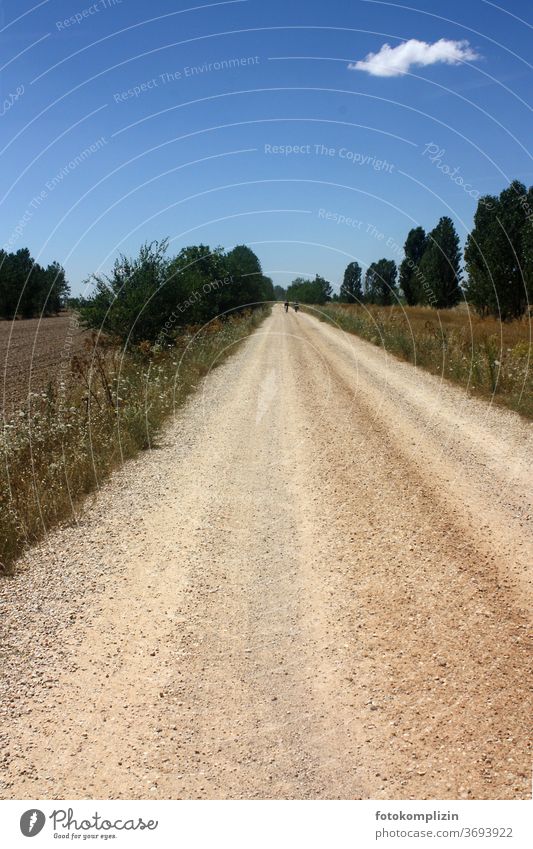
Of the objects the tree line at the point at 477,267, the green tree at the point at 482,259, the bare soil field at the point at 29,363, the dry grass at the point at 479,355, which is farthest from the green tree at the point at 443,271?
the bare soil field at the point at 29,363

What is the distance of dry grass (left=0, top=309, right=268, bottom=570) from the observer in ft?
20.5

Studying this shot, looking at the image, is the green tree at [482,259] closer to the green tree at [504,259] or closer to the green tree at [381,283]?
the green tree at [504,259]

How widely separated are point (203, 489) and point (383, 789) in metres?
4.79

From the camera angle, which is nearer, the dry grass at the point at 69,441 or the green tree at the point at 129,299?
the dry grass at the point at 69,441

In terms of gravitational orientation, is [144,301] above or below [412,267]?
below

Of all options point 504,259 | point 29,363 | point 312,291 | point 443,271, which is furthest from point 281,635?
point 312,291

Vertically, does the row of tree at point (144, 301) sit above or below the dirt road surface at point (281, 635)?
above

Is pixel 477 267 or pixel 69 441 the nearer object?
pixel 69 441

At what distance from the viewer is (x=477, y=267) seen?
31.4 meters

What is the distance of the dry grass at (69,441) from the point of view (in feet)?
20.5

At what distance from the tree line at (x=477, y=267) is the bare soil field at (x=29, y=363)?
39.4 ft

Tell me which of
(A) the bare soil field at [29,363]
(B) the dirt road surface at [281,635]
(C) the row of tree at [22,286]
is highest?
(C) the row of tree at [22,286]

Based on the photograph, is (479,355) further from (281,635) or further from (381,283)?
(381,283)

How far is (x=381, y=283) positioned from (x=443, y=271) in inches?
432
